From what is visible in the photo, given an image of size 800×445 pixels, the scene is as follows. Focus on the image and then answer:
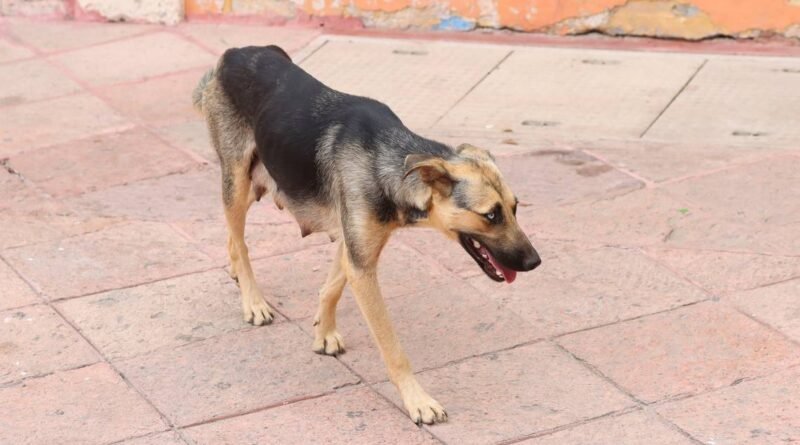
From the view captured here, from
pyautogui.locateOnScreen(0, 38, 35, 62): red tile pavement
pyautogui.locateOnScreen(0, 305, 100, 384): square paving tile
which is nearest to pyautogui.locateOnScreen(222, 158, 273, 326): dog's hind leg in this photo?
pyautogui.locateOnScreen(0, 305, 100, 384): square paving tile

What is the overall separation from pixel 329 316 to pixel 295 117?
982mm

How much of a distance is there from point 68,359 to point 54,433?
718mm

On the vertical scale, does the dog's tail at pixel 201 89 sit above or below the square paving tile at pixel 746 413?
above

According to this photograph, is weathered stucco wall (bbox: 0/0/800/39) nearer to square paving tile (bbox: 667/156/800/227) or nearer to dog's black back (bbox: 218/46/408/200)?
square paving tile (bbox: 667/156/800/227)

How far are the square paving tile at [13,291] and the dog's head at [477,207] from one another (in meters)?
2.57

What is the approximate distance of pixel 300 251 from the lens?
775 centimetres

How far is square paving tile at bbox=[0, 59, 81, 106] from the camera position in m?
10.5

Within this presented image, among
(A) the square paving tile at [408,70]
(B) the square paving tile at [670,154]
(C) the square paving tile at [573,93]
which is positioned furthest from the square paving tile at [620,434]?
(A) the square paving tile at [408,70]

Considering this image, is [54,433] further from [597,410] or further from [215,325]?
[597,410]

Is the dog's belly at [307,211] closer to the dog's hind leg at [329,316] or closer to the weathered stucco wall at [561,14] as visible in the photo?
the dog's hind leg at [329,316]

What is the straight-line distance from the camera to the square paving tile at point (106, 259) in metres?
7.35

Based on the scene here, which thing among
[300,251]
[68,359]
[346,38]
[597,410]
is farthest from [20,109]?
[597,410]

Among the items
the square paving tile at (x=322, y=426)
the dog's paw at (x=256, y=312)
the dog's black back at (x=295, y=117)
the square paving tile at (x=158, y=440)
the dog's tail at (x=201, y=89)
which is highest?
the dog's black back at (x=295, y=117)

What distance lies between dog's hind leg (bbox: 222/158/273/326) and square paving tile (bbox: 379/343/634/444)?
984mm
